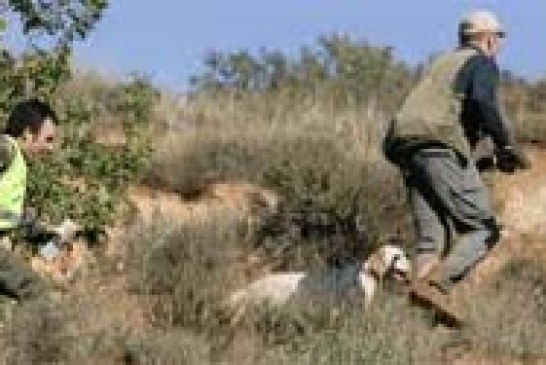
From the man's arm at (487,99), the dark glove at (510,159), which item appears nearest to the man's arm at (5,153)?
the man's arm at (487,99)

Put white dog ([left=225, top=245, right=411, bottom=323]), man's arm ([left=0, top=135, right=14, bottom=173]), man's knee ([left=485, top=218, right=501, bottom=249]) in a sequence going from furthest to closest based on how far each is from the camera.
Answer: white dog ([left=225, top=245, right=411, bottom=323]), man's knee ([left=485, top=218, right=501, bottom=249]), man's arm ([left=0, top=135, right=14, bottom=173])

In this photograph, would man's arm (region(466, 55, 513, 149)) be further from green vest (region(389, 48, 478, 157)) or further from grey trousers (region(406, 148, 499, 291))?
grey trousers (region(406, 148, 499, 291))

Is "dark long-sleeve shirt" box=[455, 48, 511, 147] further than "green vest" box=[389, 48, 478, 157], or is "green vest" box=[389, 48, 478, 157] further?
"green vest" box=[389, 48, 478, 157]

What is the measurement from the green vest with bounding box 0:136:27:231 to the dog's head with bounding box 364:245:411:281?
10.9 feet

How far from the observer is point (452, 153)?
11008 millimetres

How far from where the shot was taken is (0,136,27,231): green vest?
29.6 feet

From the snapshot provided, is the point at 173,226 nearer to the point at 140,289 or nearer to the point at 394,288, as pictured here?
the point at 140,289

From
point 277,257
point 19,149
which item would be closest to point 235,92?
point 277,257

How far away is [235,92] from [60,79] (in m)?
5.87

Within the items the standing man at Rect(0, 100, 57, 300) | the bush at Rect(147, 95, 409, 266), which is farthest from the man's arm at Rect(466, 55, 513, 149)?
the standing man at Rect(0, 100, 57, 300)

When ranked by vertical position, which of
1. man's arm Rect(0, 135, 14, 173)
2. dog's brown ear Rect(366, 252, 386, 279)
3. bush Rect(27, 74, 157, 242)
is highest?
man's arm Rect(0, 135, 14, 173)

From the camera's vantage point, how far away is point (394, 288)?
1180 cm

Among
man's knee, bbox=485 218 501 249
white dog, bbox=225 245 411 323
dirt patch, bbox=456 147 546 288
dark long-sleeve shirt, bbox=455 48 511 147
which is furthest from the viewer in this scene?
dirt patch, bbox=456 147 546 288

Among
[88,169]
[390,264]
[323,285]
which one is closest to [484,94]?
[390,264]
